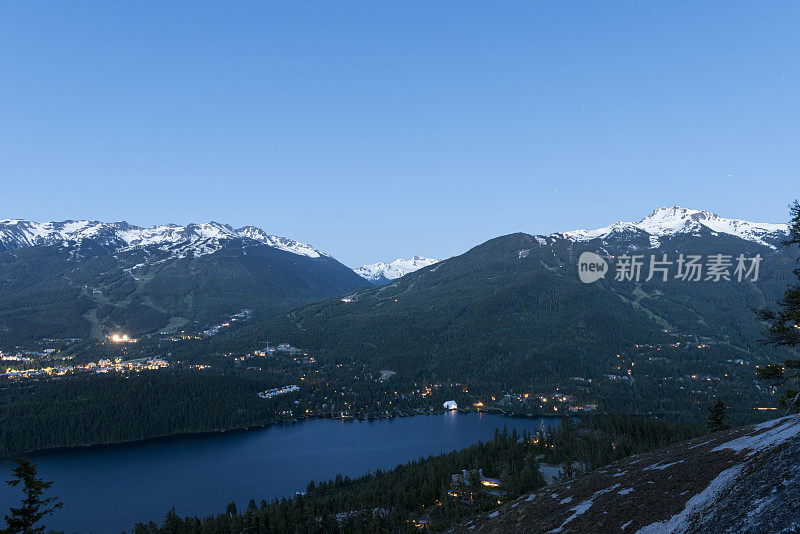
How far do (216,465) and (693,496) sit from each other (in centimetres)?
15711

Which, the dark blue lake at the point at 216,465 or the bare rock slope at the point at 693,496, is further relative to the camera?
the dark blue lake at the point at 216,465

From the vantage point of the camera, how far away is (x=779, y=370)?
35.1 m

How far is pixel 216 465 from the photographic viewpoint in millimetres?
148375

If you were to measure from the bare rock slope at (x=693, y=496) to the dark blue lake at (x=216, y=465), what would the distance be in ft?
357

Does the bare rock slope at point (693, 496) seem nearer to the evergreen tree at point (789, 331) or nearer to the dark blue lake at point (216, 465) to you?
the evergreen tree at point (789, 331)

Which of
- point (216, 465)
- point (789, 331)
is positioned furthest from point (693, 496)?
point (216, 465)

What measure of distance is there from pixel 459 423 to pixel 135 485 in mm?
125314

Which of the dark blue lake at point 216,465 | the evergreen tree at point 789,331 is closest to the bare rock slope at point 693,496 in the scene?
the evergreen tree at point 789,331

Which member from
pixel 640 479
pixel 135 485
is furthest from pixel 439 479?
pixel 135 485

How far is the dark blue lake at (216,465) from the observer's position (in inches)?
4628

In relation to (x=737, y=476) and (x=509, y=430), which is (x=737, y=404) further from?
(x=737, y=476)

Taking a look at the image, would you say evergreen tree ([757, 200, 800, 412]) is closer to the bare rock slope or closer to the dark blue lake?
the bare rock slope

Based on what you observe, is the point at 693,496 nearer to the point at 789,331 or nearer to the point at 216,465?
the point at 789,331

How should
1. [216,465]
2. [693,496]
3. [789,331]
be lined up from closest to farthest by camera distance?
1. [693,496]
2. [789,331]
3. [216,465]
